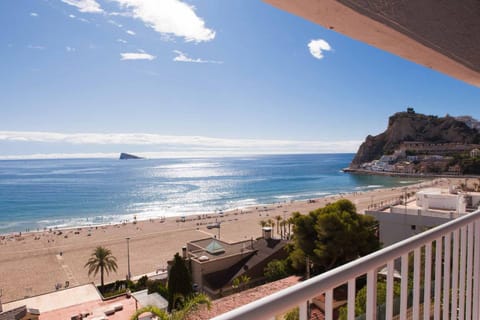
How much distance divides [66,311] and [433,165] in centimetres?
6869

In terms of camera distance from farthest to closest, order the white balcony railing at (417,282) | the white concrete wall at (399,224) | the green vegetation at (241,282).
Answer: the white concrete wall at (399,224)
the green vegetation at (241,282)
the white balcony railing at (417,282)

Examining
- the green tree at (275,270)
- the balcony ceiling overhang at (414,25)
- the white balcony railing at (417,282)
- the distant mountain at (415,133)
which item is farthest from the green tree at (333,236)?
the distant mountain at (415,133)

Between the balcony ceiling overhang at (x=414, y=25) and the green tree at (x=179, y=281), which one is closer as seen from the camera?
the balcony ceiling overhang at (x=414, y=25)

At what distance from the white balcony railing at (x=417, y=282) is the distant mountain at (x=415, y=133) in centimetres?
8359

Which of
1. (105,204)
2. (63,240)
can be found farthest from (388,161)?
(63,240)

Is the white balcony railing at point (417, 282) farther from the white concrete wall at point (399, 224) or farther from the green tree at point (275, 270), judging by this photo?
the white concrete wall at point (399, 224)

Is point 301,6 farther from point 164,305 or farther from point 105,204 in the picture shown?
point 105,204

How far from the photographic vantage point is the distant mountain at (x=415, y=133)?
72688 mm

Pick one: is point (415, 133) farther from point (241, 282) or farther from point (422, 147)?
point (241, 282)

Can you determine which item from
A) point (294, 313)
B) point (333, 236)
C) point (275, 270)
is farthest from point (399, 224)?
point (294, 313)

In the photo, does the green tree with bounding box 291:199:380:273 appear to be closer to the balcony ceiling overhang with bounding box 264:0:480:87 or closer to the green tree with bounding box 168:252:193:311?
the green tree with bounding box 168:252:193:311

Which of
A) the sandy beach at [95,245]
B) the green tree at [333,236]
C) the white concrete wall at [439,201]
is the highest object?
the white concrete wall at [439,201]

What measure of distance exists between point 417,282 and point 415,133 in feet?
293

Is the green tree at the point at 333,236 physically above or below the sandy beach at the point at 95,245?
above
